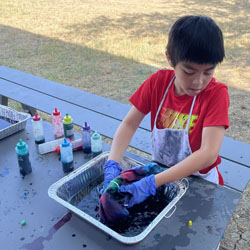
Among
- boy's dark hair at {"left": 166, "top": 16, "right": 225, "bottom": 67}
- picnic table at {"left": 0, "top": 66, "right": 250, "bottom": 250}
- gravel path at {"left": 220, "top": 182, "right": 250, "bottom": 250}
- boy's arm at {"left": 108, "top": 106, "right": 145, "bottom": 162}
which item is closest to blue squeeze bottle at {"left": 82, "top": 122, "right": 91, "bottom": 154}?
picnic table at {"left": 0, "top": 66, "right": 250, "bottom": 250}

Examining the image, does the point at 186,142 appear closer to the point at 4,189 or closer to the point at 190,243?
the point at 190,243

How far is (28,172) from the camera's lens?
1411mm

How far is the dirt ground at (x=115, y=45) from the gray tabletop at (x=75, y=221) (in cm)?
95

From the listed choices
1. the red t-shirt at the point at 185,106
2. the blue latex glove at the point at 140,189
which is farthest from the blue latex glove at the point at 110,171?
the red t-shirt at the point at 185,106

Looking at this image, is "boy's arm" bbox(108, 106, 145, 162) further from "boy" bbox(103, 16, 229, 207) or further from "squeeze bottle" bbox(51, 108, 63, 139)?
"squeeze bottle" bbox(51, 108, 63, 139)

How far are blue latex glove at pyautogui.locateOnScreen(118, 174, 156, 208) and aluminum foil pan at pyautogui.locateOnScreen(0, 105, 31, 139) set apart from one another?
89cm

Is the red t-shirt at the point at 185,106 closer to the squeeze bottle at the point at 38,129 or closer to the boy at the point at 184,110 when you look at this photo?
the boy at the point at 184,110

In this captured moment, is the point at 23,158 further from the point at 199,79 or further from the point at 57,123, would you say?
the point at 199,79

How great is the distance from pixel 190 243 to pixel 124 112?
1490 mm

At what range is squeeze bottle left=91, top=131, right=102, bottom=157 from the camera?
1482 mm

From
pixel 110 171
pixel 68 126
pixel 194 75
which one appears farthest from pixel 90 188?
pixel 194 75

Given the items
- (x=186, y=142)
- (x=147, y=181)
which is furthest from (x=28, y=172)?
(x=186, y=142)

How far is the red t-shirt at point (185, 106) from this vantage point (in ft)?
4.22

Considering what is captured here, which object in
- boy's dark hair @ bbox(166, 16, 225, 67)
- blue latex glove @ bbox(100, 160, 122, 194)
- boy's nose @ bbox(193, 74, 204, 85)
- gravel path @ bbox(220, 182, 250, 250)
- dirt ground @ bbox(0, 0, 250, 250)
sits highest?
boy's dark hair @ bbox(166, 16, 225, 67)
